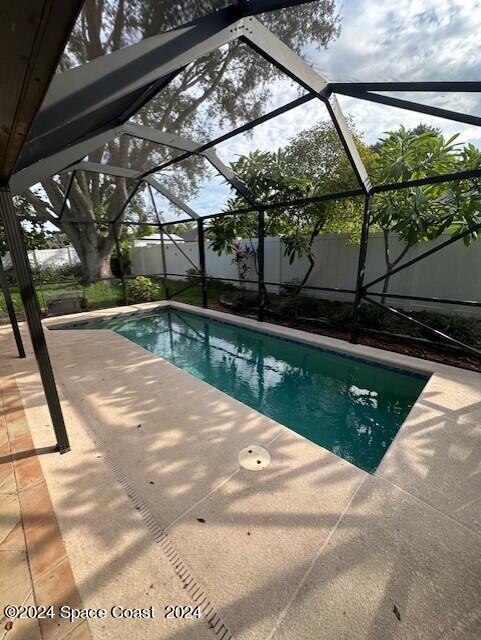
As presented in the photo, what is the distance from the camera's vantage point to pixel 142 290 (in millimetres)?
9227

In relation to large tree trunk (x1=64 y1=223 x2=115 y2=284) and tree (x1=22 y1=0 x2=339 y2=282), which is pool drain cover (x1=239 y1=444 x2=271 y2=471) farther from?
large tree trunk (x1=64 y1=223 x2=115 y2=284)

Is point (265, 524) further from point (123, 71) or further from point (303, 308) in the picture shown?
point (303, 308)

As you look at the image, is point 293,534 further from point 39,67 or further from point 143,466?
point 39,67

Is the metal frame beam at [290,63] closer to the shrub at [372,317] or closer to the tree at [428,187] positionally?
the tree at [428,187]

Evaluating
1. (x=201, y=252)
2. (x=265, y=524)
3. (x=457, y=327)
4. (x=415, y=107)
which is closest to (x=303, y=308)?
(x=457, y=327)

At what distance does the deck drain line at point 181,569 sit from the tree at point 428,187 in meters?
4.21

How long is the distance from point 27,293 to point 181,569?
2006 millimetres

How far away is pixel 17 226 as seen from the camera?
1.85 m

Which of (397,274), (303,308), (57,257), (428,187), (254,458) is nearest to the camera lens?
(254,458)

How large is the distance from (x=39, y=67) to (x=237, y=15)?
1.77 m

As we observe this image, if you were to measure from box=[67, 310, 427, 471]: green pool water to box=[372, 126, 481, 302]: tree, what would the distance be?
1457 millimetres

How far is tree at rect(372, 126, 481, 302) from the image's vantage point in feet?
13.7

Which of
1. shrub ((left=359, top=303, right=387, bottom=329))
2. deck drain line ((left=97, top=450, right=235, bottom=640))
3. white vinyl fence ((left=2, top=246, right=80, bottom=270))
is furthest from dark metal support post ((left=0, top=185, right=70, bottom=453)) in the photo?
white vinyl fence ((left=2, top=246, right=80, bottom=270))

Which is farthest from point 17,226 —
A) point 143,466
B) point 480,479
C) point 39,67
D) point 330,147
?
point 330,147
